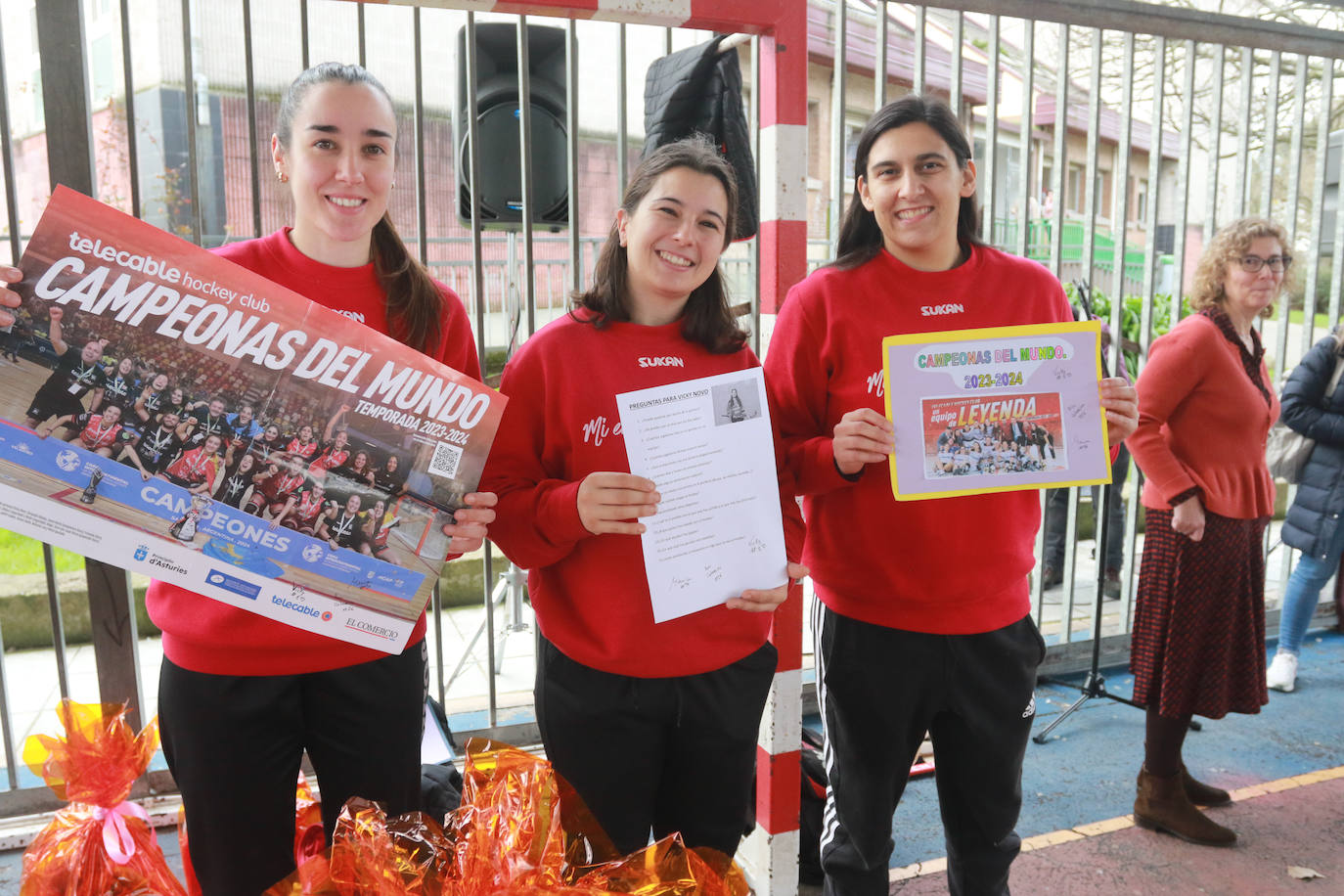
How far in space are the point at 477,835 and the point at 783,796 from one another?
3.52ft

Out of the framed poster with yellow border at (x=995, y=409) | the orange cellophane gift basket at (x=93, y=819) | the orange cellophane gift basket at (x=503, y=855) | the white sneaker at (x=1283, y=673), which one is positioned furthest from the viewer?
the white sneaker at (x=1283, y=673)

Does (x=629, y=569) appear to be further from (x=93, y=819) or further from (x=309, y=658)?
(x=93, y=819)

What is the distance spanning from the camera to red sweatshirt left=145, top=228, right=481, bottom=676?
1.34 m

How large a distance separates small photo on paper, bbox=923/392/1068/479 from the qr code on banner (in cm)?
79

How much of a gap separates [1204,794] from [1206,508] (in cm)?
88

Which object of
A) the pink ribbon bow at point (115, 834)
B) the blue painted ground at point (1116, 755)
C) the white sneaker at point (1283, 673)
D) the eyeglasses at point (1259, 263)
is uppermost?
the eyeglasses at point (1259, 263)

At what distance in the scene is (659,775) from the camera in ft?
5.07

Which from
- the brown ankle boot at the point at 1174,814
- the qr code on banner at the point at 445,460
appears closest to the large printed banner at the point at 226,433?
the qr code on banner at the point at 445,460

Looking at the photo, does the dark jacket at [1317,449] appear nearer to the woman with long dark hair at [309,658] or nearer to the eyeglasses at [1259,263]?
the eyeglasses at [1259,263]

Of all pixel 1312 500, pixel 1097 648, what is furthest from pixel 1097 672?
pixel 1312 500

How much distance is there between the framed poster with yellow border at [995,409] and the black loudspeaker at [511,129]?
1.59m

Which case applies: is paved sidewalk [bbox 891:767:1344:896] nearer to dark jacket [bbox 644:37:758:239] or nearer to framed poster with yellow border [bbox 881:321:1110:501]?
framed poster with yellow border [bbox 881:321:1110:501]

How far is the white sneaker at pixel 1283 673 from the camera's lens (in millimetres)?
3627

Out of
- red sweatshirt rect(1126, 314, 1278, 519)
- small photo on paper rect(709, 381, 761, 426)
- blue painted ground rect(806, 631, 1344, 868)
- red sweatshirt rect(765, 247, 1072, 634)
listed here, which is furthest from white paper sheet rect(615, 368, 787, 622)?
red sweatshirt rect(1126, 314, 1278, 519)
